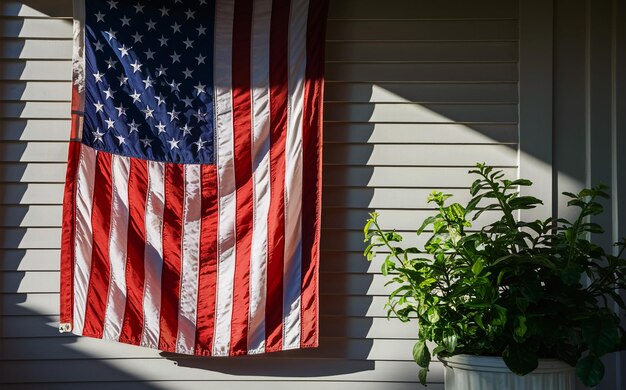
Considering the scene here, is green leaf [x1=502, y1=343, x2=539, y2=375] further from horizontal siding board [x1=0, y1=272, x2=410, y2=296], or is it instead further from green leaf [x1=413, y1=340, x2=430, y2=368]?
horizontal siding board [x1=0, y1=272, x2=410, y2=296]

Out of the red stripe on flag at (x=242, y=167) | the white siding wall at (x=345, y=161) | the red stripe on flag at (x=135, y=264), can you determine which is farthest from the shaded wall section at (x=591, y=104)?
the red stripe on flag at (x=135, y=264)

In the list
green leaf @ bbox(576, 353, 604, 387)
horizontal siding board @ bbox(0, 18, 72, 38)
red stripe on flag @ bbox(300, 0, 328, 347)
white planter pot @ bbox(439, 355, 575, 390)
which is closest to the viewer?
green leaf @ bbox(576, 353, 604, 387)

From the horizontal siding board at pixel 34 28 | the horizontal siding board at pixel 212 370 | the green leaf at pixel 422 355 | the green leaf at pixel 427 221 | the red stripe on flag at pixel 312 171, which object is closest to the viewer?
the green leaf at pixel 422 355

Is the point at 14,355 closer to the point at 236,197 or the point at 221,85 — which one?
the point at 236,197

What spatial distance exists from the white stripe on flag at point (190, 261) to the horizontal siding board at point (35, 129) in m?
0.79

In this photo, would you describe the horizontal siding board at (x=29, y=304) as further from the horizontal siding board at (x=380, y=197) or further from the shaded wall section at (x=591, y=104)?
the shaded wall section at (x=591, y=104)

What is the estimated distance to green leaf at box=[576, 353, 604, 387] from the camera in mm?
3730

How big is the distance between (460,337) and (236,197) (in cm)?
149

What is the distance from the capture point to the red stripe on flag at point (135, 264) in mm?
4645

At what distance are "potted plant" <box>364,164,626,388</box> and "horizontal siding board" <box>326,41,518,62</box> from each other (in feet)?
2.62

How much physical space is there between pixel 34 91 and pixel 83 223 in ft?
2.77

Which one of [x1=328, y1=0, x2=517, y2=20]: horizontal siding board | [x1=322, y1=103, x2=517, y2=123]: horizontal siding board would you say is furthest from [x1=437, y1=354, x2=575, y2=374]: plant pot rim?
[x1=328, y1=0, x2=517, y2=20]: horizontal siding board

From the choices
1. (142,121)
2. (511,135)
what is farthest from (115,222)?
(511,135)

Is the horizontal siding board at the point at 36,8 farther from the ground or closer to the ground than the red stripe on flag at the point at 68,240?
farther from the ground
